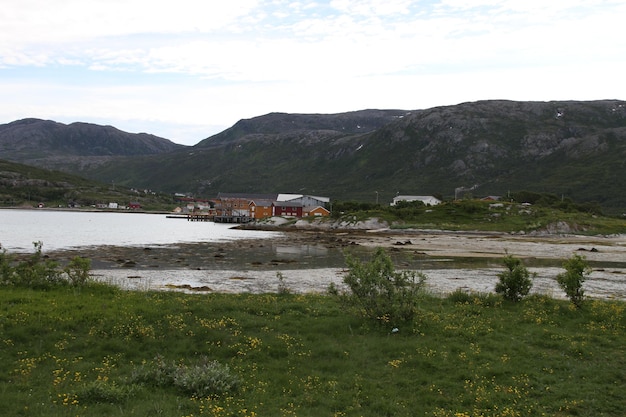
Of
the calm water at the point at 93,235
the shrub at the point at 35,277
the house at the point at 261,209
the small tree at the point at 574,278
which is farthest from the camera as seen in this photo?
the house at the point at 261,209

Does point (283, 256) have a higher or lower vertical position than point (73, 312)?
lower

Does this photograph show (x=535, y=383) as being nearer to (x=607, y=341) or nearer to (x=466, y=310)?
(x=607, y=341)

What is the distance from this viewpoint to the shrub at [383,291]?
17328 millimetres

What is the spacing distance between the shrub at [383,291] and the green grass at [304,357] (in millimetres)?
539

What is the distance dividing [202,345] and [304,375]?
3.54 m

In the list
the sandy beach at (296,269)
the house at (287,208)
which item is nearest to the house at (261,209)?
the house at (287,208)

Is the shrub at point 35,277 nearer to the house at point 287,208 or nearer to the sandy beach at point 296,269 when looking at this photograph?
the sandy beach at point 296,269

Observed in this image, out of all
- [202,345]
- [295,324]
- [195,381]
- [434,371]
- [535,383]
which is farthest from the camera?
[295,324]

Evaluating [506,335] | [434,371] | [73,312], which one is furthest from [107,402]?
[506,335]

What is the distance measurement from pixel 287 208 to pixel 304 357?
175 meters

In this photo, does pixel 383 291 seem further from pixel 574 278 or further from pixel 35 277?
pixel 35 277

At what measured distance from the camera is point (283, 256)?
6012cm

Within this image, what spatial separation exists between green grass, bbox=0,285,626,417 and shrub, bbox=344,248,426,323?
539 millimetres

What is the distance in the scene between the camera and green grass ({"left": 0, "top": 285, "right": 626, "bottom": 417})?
10.9 metres
